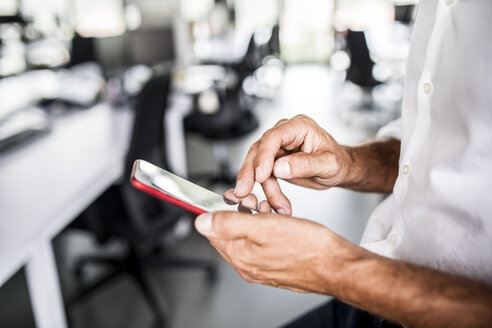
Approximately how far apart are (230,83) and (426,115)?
239 cm

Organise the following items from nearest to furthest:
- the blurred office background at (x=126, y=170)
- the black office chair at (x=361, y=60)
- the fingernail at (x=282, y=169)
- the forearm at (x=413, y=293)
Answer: the forearm at (x=413, y=293) → the fingernail at (x=282, y=169) → the blurred office background at (x=126, y=170) → the black office chair at (x=361, y=60)

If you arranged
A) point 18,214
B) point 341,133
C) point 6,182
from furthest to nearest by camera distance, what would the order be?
point 341,133
point 6,182
point 18,214

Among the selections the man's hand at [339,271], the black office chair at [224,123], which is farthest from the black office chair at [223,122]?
the man's hand at [339,271]

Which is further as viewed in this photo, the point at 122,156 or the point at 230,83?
the point at 230,83

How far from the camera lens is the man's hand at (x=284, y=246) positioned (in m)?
0.59

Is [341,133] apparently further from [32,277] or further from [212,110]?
[32,277]

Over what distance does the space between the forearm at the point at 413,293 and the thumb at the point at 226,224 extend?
159 mm

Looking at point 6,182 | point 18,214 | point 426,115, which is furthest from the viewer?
point 6,182

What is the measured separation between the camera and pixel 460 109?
661mm

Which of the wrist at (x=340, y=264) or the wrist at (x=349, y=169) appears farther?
the wrist at (x=349, y=169)

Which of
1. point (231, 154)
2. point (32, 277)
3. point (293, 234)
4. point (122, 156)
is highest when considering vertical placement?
point (293, 234)

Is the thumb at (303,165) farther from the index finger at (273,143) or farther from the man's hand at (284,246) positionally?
the man's hand at (284,246)

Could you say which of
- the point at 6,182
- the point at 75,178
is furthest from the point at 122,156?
the point at 6,182

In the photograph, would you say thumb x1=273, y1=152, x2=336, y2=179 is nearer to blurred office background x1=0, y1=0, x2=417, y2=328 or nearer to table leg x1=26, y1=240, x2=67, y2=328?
blurred office background x1=0, y1=0, x2=417, y2=328
